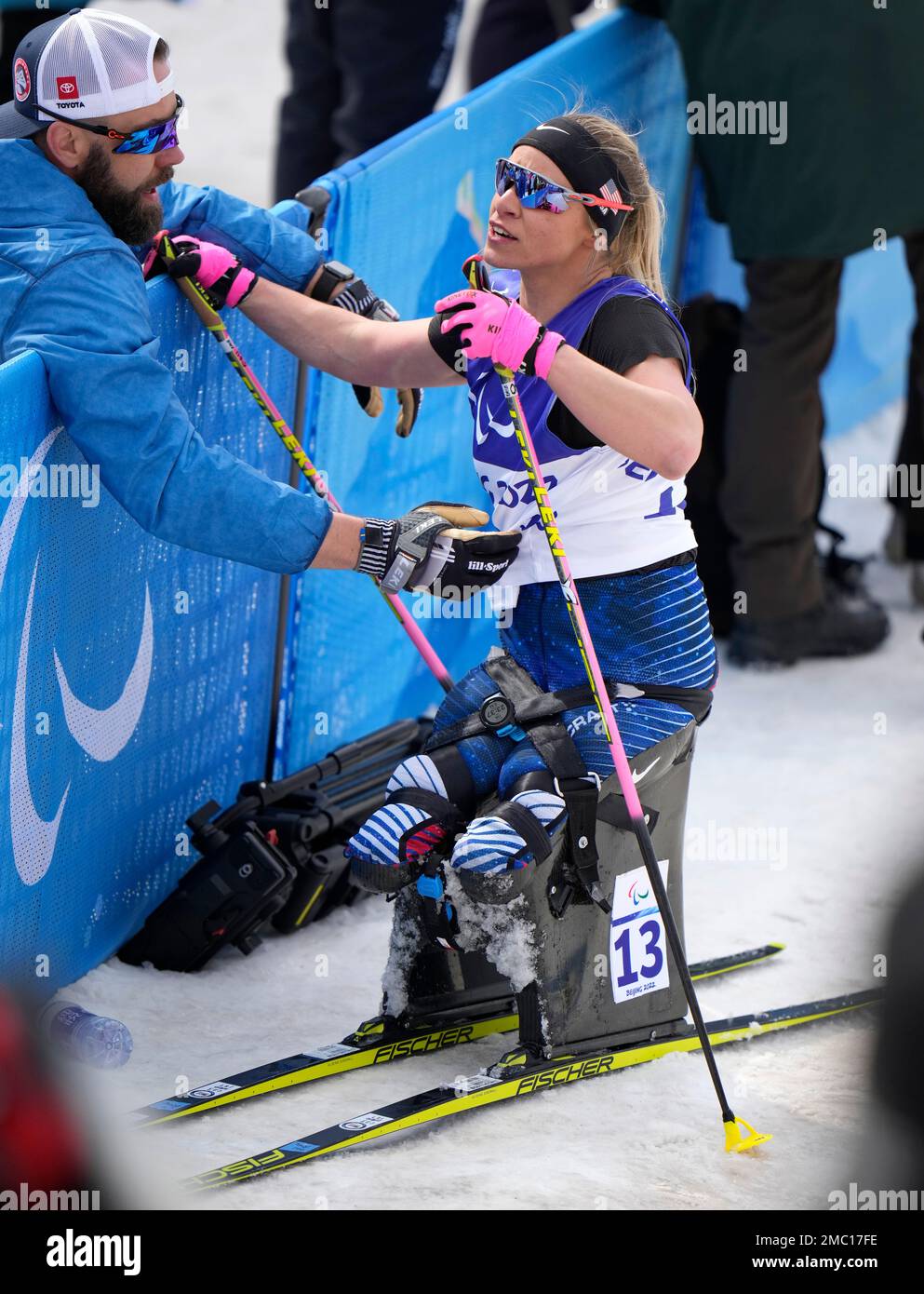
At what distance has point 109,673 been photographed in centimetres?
411

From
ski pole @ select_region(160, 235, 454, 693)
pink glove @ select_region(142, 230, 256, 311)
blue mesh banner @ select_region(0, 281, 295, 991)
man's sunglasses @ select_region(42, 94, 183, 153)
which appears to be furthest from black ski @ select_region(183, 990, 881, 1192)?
man's sunglasses @ select_region(42, 94, 183, 153)

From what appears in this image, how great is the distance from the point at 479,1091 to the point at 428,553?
1.14 m

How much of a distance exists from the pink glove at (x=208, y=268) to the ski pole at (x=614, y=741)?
681 millimetres

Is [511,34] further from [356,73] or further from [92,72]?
[92,72]

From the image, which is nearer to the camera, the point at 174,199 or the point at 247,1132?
the point at 247,1132

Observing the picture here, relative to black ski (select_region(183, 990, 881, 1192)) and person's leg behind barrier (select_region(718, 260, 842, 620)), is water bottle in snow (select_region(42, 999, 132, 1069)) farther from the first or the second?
person's leg behind barrier (select_region(718, 260, 842, 620))

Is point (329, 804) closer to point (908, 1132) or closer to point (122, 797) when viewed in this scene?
point (122, 797)

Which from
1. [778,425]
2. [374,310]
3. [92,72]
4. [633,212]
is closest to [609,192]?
[633,212]

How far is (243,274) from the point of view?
4.16 metres

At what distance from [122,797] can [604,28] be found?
373 cm

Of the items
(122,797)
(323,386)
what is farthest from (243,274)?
(122,797)

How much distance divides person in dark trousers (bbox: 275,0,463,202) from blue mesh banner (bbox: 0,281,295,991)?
2764mm

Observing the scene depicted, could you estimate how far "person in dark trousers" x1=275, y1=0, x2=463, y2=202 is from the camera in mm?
7199
